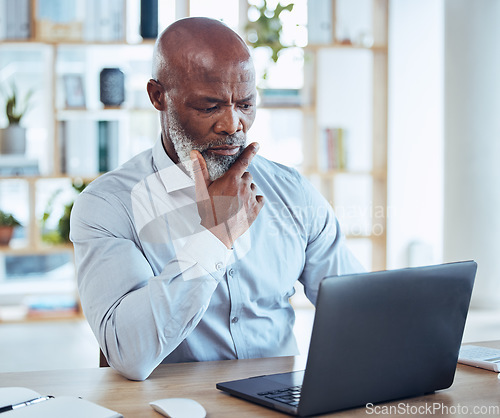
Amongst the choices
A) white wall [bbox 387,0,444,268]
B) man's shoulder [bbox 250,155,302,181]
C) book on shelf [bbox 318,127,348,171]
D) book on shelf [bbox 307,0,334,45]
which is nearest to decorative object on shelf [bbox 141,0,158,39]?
book on shelf [bbox 307,0,334,45]

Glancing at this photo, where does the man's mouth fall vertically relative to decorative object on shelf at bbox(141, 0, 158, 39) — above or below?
below

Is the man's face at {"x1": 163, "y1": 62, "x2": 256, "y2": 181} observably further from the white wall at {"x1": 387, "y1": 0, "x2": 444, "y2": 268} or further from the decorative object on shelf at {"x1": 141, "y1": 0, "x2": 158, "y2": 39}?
the white wall at {"x1": 387, "y1": 0, "x2": 444, "y2": 268}

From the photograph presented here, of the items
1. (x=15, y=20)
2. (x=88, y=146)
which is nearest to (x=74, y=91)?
(x=88, y=146)

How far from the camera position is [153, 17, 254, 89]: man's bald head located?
1448mm

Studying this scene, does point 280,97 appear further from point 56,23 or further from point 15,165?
point 15,165

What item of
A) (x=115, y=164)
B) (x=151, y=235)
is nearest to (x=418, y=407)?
(x=151, y=235)

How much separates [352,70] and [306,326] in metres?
1.96

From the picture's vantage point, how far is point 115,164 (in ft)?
13.4

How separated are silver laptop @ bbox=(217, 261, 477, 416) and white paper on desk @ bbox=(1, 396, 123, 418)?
220mm

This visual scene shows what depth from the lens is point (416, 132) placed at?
4.80 metres

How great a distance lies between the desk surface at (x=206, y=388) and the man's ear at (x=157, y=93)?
64 cm

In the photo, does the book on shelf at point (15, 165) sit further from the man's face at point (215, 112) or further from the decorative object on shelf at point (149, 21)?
the man's face at point (215, 112)

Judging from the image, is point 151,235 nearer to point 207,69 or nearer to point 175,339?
point 175,339

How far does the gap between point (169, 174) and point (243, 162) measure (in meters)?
0.25
